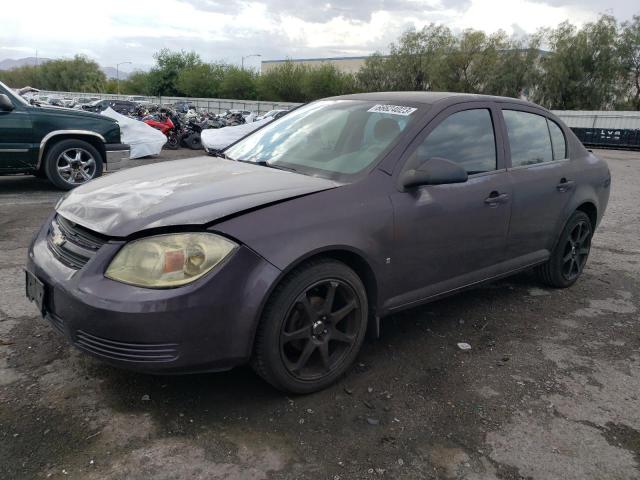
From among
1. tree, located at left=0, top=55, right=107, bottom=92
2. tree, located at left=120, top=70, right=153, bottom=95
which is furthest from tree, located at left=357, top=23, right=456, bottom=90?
tree, located at left=0, top=55, right=107, bottom=92

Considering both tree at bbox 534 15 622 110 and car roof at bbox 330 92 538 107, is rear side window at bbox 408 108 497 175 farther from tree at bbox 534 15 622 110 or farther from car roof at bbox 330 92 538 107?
tree at bbox 534 15 622 110

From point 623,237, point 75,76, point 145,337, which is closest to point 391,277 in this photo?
point 145,337

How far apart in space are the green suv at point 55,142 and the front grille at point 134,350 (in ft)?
20.1

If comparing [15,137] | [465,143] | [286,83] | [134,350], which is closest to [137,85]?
[286,83]

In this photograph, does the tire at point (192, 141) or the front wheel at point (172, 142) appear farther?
the tire at point (192, 141)

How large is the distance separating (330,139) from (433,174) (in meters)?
0.79

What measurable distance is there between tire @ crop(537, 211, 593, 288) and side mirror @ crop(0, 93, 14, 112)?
22.5 ft

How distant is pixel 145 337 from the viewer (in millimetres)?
2305

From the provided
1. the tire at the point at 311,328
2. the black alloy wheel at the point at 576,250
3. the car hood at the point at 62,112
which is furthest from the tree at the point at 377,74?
the tire at the point at 311,328

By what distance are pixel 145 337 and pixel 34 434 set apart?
70 centimetres

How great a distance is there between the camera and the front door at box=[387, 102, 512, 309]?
308 centimetres

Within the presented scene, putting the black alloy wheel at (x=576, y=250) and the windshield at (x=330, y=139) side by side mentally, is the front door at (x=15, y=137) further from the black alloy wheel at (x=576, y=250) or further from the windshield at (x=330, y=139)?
the black alloy wheel at (x=576, y=250)

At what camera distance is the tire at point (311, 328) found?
2.55 m

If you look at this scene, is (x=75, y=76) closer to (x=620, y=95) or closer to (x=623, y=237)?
(x=620, y=95)
